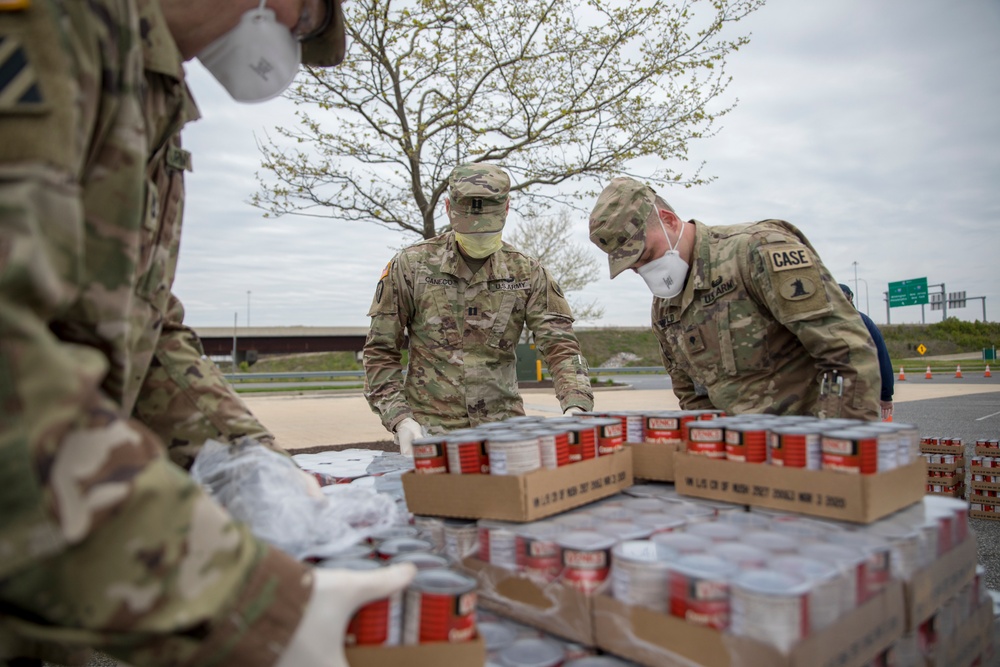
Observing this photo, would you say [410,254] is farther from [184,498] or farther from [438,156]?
[438,156]

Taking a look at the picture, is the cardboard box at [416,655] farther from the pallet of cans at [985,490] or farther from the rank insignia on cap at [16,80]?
the pallet of cans at [985,490]

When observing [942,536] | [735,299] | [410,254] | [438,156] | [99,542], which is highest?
[438,156]

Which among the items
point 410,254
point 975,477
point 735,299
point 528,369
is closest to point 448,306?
point 410,254

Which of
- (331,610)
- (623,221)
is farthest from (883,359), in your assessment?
(331,610)

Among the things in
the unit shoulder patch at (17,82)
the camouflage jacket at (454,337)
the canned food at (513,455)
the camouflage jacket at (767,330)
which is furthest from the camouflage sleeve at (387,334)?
the unit shoulder patch at (17,82)

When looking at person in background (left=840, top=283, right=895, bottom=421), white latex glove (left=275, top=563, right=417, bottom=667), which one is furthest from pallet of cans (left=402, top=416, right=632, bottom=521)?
person in background (left=840, top=283, right=895, bottom=421)

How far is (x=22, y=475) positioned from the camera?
0.76m

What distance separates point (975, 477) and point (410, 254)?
17.3 feet

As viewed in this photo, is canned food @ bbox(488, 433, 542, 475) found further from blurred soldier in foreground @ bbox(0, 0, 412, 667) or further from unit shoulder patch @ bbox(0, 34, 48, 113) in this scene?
unit shoulder patch @ bbox(0, 34, 48, 113)

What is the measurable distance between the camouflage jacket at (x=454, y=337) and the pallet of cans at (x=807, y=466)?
74.7 inches

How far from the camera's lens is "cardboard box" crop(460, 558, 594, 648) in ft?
4.58

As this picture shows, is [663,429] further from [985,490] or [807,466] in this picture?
[985,490]

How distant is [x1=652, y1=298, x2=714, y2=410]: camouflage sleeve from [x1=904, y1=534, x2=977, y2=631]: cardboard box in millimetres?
1988

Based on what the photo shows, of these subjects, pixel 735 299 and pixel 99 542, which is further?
pixel 735 299
